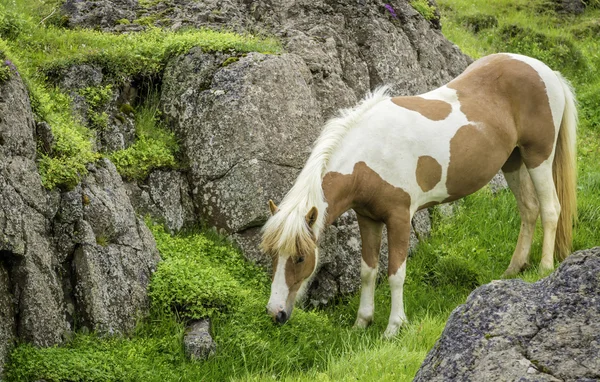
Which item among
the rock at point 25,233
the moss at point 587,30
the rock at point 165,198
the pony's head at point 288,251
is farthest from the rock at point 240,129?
the moss at point 587,30

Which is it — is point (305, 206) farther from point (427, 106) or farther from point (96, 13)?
point (96, 13)

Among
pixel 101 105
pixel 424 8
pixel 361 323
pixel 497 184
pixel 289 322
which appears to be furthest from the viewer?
pixel 424 8

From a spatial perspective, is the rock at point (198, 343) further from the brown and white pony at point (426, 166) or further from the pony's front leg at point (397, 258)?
the pony's front leg at point (397, 258)

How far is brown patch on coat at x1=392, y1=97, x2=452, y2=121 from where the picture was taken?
24.0ft

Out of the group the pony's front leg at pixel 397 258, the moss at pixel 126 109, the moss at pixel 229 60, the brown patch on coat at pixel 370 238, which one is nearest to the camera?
the pony's front leg at pixel 397 258

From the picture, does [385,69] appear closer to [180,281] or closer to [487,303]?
[180,281]

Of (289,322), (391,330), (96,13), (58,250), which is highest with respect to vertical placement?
(96,13)

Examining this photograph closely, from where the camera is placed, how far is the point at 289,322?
21.7 ft

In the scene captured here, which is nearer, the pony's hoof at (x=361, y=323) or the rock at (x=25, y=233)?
the rock at (x=25, y=233)

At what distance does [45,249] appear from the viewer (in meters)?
5.77

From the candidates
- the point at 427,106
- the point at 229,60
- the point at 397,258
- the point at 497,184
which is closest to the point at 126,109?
the point at 229,60

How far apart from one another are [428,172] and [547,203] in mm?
1859

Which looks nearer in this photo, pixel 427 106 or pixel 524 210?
pixel 427 106

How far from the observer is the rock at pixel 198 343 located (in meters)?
5.99
